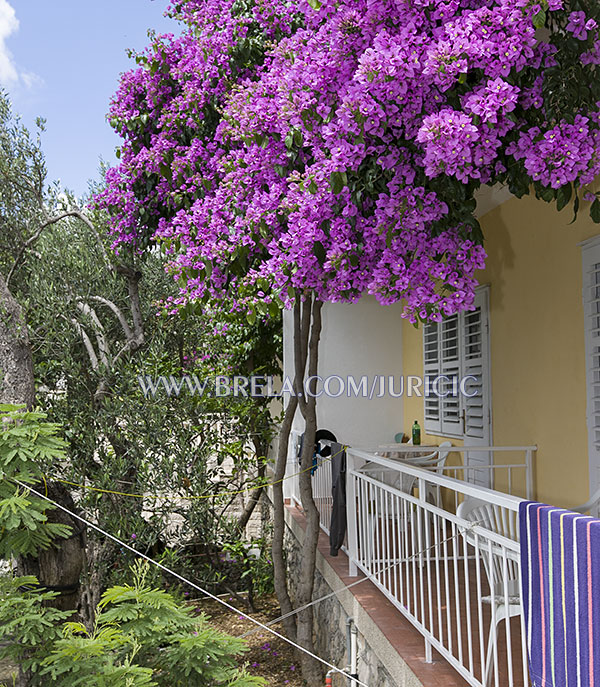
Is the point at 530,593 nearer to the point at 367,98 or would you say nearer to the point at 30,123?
the point at 367,98

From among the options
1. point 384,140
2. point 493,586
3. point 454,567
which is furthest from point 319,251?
point 493,586

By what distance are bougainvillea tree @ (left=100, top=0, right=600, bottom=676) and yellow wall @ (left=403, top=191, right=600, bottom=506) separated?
5.23 ft

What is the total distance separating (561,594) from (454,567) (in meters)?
0.89

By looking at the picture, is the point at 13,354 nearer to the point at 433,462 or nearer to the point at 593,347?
the point at 433,462

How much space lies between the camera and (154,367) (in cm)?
698

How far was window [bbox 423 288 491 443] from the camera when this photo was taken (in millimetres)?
6184

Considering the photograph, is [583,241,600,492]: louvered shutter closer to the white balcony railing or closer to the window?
the white balcony railing

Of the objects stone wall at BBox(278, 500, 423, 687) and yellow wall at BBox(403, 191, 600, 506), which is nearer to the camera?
stone wall at BBox(278, 500, 423, 687)

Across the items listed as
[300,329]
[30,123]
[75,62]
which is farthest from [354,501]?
[75,62]

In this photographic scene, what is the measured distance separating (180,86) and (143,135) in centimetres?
Result: 51

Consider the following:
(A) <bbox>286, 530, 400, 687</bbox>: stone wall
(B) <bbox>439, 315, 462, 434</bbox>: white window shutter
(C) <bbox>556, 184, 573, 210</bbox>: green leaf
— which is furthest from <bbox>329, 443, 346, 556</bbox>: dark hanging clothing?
(C) <bbox>556, 184, 573, 210</bbox>: green leaf

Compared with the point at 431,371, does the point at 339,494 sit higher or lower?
lower

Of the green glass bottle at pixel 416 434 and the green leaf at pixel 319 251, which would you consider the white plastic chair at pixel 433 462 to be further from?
the green leaf at pixel 319 251

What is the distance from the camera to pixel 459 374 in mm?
6719
